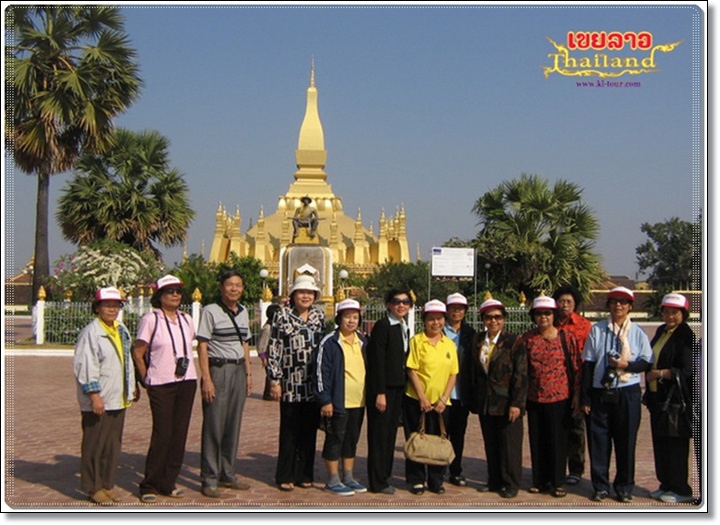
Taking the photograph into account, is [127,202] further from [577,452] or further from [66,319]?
[577,452]

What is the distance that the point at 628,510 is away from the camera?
6465 mm

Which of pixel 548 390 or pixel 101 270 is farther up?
pixel 101 270

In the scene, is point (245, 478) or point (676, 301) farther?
point (245, 478)

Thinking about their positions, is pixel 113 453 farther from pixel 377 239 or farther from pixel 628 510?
pixel 377 239

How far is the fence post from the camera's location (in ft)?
70.2

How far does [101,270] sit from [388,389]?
18.9 m

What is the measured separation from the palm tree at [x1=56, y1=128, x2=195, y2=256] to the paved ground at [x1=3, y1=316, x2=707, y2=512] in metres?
16.5

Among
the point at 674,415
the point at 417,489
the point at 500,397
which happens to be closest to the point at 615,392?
the point at 674,415

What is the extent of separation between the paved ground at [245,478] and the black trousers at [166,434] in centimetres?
15

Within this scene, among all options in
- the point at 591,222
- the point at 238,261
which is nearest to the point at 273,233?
the point at 238,261

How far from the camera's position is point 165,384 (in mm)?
6789

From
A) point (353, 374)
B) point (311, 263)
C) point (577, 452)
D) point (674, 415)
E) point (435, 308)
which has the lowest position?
point (577, 452)

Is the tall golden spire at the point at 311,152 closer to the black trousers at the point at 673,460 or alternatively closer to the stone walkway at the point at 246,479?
the stone walkway at the point at 246,479

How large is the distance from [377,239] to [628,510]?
42019 mm
